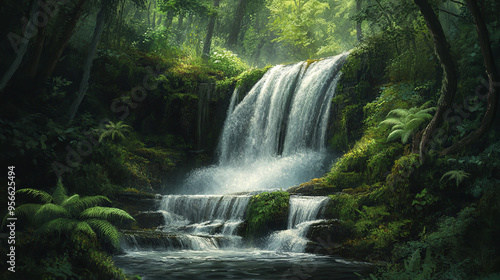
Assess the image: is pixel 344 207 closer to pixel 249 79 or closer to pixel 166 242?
pixel 166 242

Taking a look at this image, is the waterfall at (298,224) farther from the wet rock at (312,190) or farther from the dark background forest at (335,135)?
the wet rock at (312,190)

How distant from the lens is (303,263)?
733 centimetres

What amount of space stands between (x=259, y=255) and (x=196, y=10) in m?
18.3

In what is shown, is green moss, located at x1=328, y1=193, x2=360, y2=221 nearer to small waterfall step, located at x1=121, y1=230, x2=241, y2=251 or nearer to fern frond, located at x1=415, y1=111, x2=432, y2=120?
fern frond, located at x1=415, y1=111, x2=432, y2=120

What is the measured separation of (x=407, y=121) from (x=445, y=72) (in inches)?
55.6

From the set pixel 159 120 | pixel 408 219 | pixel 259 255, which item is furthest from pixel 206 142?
pixel 408 219

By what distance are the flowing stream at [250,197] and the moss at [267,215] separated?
0.16 metres

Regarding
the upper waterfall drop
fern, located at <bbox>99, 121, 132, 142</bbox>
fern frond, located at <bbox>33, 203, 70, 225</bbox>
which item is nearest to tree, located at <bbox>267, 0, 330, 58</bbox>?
the upper waterfall drop

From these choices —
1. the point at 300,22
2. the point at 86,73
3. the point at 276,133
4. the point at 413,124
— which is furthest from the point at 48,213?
the point at 300,22

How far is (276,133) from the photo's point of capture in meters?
16.2

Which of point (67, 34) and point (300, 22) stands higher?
point (300, 22)

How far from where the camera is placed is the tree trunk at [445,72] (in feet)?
27.9

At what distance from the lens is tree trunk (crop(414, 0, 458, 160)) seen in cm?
851

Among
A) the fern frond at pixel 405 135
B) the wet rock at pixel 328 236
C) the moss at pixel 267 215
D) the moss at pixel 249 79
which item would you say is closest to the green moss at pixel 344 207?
the wet rock at pixel 328 236
